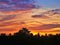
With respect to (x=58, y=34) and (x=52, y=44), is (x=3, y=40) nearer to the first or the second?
(x=52, y=44)

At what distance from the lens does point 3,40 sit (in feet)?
131

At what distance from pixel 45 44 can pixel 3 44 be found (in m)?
6.75

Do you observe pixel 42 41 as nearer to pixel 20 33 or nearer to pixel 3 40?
pixel 3 40

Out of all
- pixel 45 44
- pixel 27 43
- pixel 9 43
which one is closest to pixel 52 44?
pixel 45 44

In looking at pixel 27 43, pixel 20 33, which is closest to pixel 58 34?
pixel 20 33

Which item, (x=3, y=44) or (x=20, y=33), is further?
(x=20, y=33)

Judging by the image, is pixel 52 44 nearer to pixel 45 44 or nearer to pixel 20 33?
pixel 45 44

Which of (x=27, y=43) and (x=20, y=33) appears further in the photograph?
(x=20, y=33)

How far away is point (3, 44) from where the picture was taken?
38.7 metres

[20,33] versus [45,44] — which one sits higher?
[20,33]

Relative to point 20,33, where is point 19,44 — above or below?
below

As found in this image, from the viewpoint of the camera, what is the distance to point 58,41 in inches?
1554

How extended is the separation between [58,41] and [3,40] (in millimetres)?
9056

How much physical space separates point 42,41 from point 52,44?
1680 millimetres
